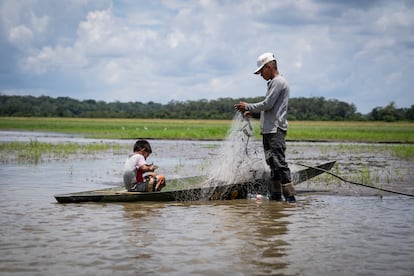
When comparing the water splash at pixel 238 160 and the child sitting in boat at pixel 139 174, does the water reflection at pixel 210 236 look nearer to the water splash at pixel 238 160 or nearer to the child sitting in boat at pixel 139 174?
the child sitting in boat at pixel 139 174

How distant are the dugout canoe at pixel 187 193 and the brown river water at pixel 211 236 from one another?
0.43 ft

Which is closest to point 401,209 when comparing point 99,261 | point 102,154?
point 99,261

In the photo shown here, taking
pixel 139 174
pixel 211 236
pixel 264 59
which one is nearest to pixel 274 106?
pixel 264 59

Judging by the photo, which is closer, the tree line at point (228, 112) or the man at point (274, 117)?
the man at point (274, 117)

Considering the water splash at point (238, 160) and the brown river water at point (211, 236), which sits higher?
the water splash at point (238, 160)

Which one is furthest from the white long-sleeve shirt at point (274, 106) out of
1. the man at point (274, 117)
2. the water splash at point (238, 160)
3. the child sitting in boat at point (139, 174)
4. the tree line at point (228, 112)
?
the tree line at point (228, 112)

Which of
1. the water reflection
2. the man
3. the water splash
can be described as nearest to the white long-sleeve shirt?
the man

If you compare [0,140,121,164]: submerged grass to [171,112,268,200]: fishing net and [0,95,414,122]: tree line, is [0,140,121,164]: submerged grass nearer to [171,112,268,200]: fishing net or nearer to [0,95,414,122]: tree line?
[171,112,268,200]: fishing net

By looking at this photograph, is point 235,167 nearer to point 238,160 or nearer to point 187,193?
point 238,160

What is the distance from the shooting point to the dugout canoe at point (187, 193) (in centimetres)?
804

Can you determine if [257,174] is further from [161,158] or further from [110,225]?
[161,158]

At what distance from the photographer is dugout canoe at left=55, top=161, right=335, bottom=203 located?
8.04m

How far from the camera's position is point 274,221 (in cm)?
696

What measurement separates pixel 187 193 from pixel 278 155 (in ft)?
4.57
